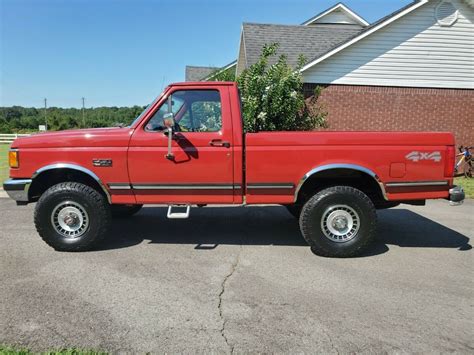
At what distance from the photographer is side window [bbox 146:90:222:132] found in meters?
4.82

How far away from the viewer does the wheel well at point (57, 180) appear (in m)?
4.94

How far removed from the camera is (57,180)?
512cm

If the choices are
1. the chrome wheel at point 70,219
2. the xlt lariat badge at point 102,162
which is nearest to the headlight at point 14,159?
the chrome wheel at point 70,219

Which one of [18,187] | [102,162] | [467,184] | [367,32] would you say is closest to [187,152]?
[102,162]

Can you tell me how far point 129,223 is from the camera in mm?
6426

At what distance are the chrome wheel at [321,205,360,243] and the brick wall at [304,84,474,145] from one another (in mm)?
8102

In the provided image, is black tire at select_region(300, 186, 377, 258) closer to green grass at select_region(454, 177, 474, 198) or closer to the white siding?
green grass at select_region(454, 177, 474, 198)

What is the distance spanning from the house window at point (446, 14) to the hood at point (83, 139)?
12.2 meters

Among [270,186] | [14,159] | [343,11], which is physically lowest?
[270,186]

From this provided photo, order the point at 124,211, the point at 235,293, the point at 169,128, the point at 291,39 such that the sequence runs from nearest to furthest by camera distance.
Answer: the point at 235,293
the point at 169,128
the point at 124,211
the point at 291,39

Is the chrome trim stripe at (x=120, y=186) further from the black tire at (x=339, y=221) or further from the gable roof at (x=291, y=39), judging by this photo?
the gable roof at (x=291, y=39)

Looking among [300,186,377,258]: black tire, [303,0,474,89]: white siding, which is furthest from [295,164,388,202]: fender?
[303,0,474,89]: white siding

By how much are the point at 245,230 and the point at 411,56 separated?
391 inches

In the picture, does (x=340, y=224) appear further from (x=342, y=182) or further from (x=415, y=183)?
(x=415, y=183)
